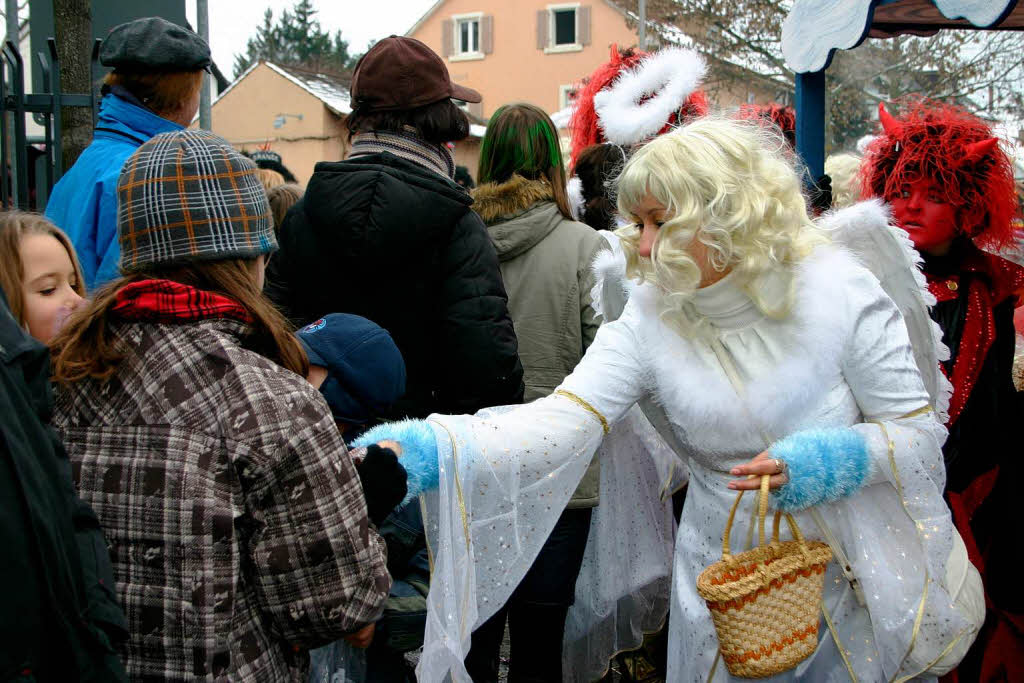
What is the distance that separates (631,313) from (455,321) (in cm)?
50

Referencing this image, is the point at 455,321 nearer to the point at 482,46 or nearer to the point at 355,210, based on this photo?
the point at 355,210

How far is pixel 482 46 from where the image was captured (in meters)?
36.9

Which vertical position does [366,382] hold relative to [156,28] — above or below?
below

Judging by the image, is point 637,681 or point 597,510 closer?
point 597,510

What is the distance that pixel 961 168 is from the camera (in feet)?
11.4

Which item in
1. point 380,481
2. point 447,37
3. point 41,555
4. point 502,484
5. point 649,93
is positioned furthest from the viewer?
point 447,37

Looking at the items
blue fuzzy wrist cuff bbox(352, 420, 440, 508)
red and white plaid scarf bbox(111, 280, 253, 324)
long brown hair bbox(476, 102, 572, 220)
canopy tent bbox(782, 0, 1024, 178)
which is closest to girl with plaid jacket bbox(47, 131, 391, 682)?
red and white plaid scarf bbox(111, 280, 253, 324)

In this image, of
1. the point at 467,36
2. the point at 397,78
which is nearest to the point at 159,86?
the point at 397,78

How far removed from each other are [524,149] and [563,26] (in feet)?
112

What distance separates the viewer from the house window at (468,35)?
37.6 m

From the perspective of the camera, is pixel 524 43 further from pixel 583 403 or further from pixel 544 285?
pixel 583 403

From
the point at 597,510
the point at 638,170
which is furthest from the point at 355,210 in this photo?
the point at 597,510

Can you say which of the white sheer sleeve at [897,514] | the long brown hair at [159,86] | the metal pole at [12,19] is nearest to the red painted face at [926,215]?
the white sheer sleeve at [897,514]

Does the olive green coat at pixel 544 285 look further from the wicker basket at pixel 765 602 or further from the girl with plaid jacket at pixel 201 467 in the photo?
the girl with plaid jacket at pixel 201 467
